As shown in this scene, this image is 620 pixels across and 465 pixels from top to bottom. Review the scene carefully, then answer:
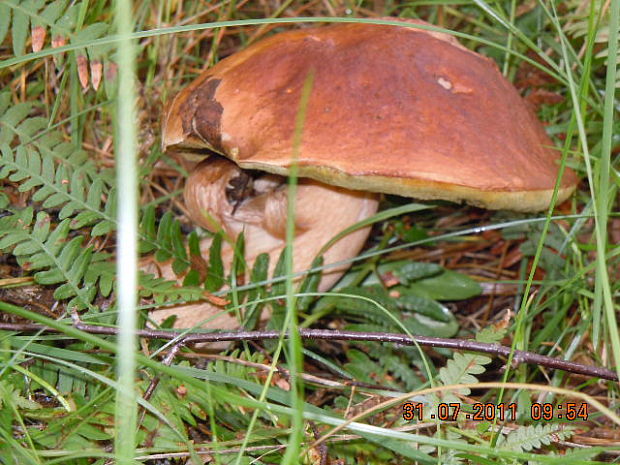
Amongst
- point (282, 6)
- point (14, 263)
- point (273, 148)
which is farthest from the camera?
point (282, 6)

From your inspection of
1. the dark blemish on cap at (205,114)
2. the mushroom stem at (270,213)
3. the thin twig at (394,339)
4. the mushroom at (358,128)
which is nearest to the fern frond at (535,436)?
the thin twig at (394,339)

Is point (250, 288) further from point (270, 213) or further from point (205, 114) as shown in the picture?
point (205, 114)

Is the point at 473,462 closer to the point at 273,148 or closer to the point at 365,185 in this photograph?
the point at 365,185

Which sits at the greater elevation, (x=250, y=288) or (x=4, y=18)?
(x=4, y=18)

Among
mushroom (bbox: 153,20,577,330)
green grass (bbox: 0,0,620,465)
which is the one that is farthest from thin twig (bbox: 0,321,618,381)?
mushroom (bbox: 153,20,577,330)

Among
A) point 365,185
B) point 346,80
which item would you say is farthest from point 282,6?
point 365,185

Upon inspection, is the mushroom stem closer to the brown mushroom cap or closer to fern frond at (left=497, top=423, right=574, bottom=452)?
the brown mushroom cap

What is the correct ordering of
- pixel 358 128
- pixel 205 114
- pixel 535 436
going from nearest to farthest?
pixel 535 436 → pixel 358 128 → pixel 205 114
